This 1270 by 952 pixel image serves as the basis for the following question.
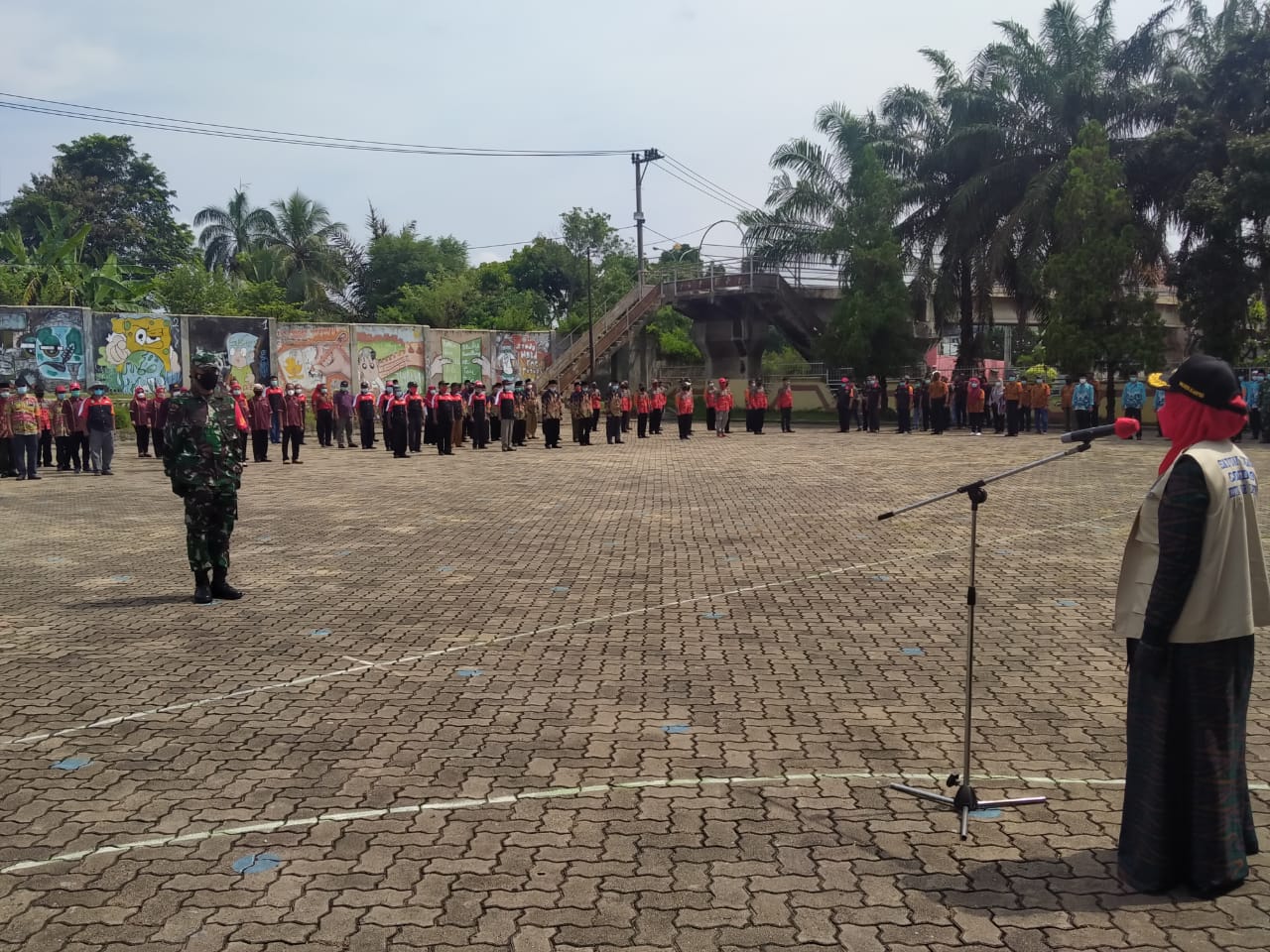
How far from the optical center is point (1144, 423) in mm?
32719

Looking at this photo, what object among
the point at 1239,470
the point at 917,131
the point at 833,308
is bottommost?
the point at 1239,470

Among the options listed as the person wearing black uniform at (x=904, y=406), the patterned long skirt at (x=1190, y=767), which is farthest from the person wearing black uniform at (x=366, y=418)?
the patterned long skirt at (x=1190, y=767)

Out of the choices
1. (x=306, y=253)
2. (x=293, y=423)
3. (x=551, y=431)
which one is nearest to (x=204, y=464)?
(x=293, y=423)

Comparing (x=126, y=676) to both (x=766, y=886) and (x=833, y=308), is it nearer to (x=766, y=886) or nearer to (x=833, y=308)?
(x=766, y=886)

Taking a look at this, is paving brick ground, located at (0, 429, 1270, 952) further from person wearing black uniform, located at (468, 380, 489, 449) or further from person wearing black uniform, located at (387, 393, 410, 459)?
person wearing black uniform, located at (468, 380, 489, 449)

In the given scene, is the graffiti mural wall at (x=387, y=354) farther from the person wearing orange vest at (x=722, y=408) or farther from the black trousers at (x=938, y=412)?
the black trousers at (x=938, y=412)

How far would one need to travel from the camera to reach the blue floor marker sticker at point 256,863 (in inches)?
163

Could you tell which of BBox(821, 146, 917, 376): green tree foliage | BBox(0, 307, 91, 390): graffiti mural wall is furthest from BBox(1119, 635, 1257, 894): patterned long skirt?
BBox(821, 146, 917, 376): green tree foliage

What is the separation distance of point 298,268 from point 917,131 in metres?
30.4

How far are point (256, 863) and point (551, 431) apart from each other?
82.9 feet

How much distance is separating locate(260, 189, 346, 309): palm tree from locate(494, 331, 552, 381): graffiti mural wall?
14.3 m

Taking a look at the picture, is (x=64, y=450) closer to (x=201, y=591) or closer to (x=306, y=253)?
(x=201, y=591)

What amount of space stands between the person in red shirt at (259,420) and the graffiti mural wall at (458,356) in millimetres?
16827

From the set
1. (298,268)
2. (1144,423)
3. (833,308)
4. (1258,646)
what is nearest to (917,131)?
(833,308)
